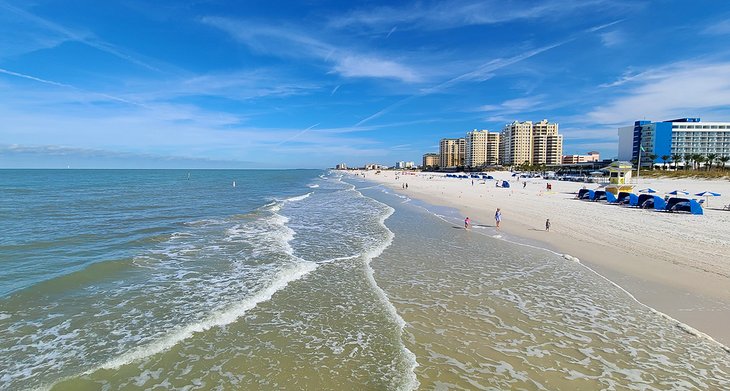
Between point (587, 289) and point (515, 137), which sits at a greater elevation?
point (515, 137)

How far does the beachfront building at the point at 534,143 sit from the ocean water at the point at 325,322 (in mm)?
177937

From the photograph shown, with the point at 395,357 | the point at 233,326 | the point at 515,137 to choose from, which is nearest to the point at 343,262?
the point at 233,326

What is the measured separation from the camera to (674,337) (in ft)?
25.9

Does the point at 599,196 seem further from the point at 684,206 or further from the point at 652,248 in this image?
the point at 652,248

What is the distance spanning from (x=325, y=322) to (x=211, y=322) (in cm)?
275

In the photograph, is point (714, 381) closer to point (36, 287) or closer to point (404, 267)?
point (404, 267)

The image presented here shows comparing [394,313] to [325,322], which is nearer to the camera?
[325,322]

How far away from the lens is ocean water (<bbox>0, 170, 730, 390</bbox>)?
6.62 metres

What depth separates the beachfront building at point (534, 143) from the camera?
176 meters

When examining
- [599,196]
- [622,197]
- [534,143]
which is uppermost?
[534,143]

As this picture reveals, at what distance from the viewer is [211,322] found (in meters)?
8.90

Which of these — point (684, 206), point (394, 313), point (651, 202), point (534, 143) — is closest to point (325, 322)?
point (394, 313)

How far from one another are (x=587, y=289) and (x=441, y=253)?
19.3 ft

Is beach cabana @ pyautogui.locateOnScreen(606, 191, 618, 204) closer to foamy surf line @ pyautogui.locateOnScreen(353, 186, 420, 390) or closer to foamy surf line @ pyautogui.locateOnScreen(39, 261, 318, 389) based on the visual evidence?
foamy surf line @ pyautogui.locateOnScreen(353, 186, 420, 390)
